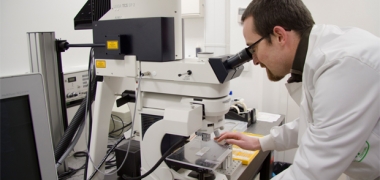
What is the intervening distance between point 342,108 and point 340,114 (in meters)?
0.01

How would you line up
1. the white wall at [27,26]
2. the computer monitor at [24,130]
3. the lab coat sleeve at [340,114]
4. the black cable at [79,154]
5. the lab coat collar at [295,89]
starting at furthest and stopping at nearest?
1. the white wall at [27,26]
2. the black cable at [79,154]
3. the lab coat collar at [295,89]
4. the lab coat sleeve at [340,114]
5. the computer monitor at [24,130]

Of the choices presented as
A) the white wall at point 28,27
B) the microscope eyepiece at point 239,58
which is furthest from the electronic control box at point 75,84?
the microscope eyepiece at point 239,58

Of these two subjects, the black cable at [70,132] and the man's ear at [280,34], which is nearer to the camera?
the man's ear at [280,34]

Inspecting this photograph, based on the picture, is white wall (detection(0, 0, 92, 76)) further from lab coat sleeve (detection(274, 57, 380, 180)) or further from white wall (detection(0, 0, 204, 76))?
lab coat sleeve (detection(274, 57, 380, 180))

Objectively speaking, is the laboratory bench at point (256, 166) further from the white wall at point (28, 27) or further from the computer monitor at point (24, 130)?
the white wall at point (28, 27)

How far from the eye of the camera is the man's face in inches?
35.5

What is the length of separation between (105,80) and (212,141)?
53cm

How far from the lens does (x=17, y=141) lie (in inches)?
20.3

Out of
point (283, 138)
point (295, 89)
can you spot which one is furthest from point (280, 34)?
point (283, 138)

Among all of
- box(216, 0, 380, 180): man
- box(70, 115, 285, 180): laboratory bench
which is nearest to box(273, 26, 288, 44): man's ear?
box(216, 0, 380, 180): man

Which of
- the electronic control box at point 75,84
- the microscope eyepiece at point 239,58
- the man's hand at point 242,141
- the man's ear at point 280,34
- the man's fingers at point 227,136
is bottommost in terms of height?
the man's hand at point 242,141

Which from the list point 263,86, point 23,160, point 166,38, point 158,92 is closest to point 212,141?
point 158,92

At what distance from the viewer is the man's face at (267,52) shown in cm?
90

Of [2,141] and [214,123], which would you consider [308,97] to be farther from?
[2,141]
